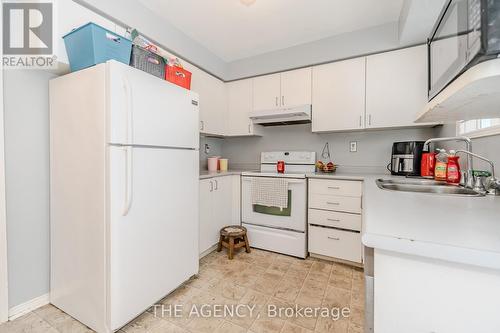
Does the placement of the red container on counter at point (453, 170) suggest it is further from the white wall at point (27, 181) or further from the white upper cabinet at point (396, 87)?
the white wall at point (27, 181)

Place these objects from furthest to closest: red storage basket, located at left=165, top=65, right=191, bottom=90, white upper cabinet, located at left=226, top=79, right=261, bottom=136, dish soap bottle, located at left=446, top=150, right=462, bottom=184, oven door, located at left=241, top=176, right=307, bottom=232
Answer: white upper cabinet, located at left=226, top=79, right=261, bottom=136, oven door, located at left=241, top=176, right=307, bottom=232, red storage basket, located at left=165, top=65, right=191, bottom=90, dish soap bottle, located at left=446, top=150, right=462, bottom=184

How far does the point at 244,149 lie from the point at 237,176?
735mm

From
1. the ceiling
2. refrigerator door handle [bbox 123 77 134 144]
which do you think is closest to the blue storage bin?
refrigerator door handle [bbox 123 77 134 144]

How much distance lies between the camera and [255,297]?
1.68 meters

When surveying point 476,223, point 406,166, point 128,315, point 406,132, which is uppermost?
point 406,132

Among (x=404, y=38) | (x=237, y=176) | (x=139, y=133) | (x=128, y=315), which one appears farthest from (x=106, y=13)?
(x=404, y=38)

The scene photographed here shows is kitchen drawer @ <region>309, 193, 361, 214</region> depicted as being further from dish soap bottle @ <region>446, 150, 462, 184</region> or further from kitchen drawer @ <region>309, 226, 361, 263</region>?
dish soap bottle @ <region>446, 150, 462, 184</region>

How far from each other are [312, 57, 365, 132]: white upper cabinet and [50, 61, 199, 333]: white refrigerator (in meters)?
1.58

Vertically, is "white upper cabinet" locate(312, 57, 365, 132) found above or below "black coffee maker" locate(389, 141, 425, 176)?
above

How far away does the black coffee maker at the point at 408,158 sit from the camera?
6.89 feet

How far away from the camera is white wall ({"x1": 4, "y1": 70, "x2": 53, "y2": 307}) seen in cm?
141

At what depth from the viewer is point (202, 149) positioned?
3.05 m

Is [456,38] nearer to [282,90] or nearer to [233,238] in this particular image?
[282,90]

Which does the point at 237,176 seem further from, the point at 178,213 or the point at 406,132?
the point at 406,132
